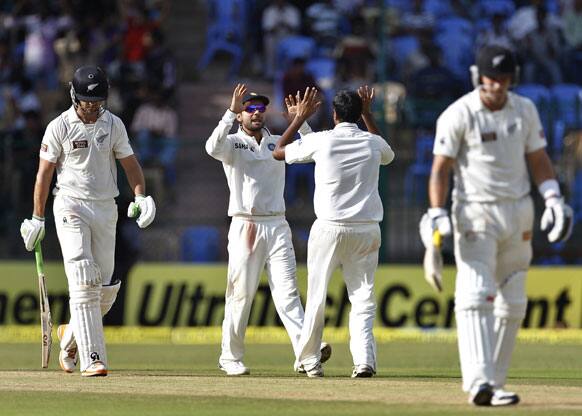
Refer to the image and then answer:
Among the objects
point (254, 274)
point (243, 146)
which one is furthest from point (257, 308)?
point (243, 146)

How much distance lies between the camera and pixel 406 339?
17.4 m

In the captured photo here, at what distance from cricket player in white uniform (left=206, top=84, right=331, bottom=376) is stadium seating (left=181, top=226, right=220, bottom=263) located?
6401 mm

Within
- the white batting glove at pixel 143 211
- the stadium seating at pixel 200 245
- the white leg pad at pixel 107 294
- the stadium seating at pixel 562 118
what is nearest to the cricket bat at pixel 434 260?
the white batting glove at pixel 143 211

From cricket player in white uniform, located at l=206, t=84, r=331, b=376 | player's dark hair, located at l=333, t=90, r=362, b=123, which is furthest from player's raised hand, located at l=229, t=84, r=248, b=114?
player's dark hair, located at l=333, t=90, r=362, b=123

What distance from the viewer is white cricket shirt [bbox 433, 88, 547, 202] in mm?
8766

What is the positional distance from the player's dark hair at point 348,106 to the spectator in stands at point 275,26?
1110cm

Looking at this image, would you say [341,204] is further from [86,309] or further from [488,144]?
[488,144]

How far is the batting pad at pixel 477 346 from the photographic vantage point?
28.3 ft

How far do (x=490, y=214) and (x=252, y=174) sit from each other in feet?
11.3

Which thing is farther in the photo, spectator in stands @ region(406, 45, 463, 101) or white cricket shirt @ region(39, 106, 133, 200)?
spectator in stands @ region(406, 45, 463, 101)

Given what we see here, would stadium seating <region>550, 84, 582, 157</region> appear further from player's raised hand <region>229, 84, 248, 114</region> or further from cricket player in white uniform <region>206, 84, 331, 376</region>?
player's raised hand <region>229, 84, 248, 114</region>

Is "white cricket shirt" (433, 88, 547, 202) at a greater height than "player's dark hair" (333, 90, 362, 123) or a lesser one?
lesser

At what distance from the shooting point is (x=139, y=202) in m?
11.2

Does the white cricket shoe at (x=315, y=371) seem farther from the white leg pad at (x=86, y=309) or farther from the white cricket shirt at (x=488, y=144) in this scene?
the white cricket shirt at (x=488, y=144)
